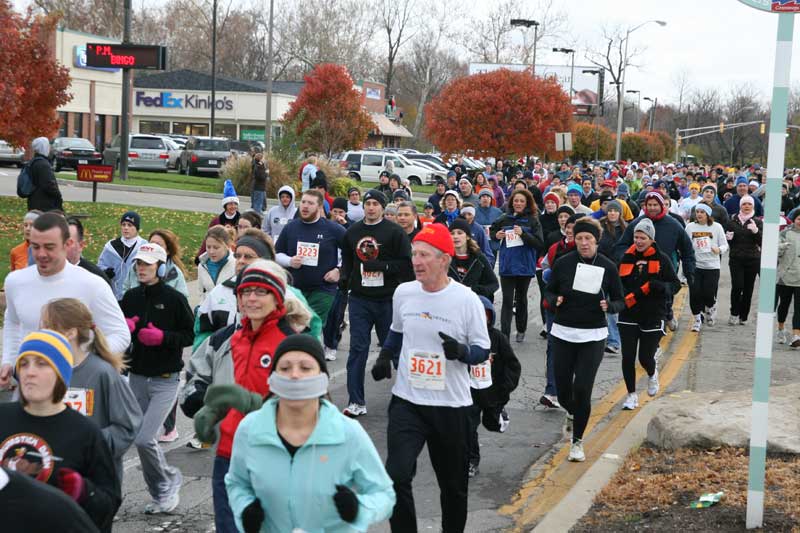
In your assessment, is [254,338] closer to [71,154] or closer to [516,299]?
[516,299]

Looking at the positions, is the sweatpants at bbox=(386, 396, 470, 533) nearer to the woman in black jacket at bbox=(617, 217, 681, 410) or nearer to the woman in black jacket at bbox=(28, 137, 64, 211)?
the woman in black jacket at bbox=(617, 217, 681, 410)

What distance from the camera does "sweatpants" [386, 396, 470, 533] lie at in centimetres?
571

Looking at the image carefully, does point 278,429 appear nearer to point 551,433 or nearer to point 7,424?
point 7,424

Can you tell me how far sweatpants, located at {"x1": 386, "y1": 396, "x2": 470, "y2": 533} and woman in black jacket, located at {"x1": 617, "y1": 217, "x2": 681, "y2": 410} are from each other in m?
4.24

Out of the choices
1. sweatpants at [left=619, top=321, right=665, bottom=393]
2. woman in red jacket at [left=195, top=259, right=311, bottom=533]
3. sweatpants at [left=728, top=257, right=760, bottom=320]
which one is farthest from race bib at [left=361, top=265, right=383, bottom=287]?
sweatpants at [left=728, top=257, right=760, bottom=320]

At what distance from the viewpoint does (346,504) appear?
3805 millimetres

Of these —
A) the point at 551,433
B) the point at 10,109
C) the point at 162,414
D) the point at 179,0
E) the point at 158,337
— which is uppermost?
the point at 179,0

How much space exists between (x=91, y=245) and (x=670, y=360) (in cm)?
1048

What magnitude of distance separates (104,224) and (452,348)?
16320mm

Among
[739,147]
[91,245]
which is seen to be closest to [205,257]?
[91,245]

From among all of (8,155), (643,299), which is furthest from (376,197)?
(8,155)

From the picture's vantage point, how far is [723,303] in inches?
716

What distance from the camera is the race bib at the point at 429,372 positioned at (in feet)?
19.4

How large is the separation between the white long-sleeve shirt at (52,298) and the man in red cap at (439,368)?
1.54m
